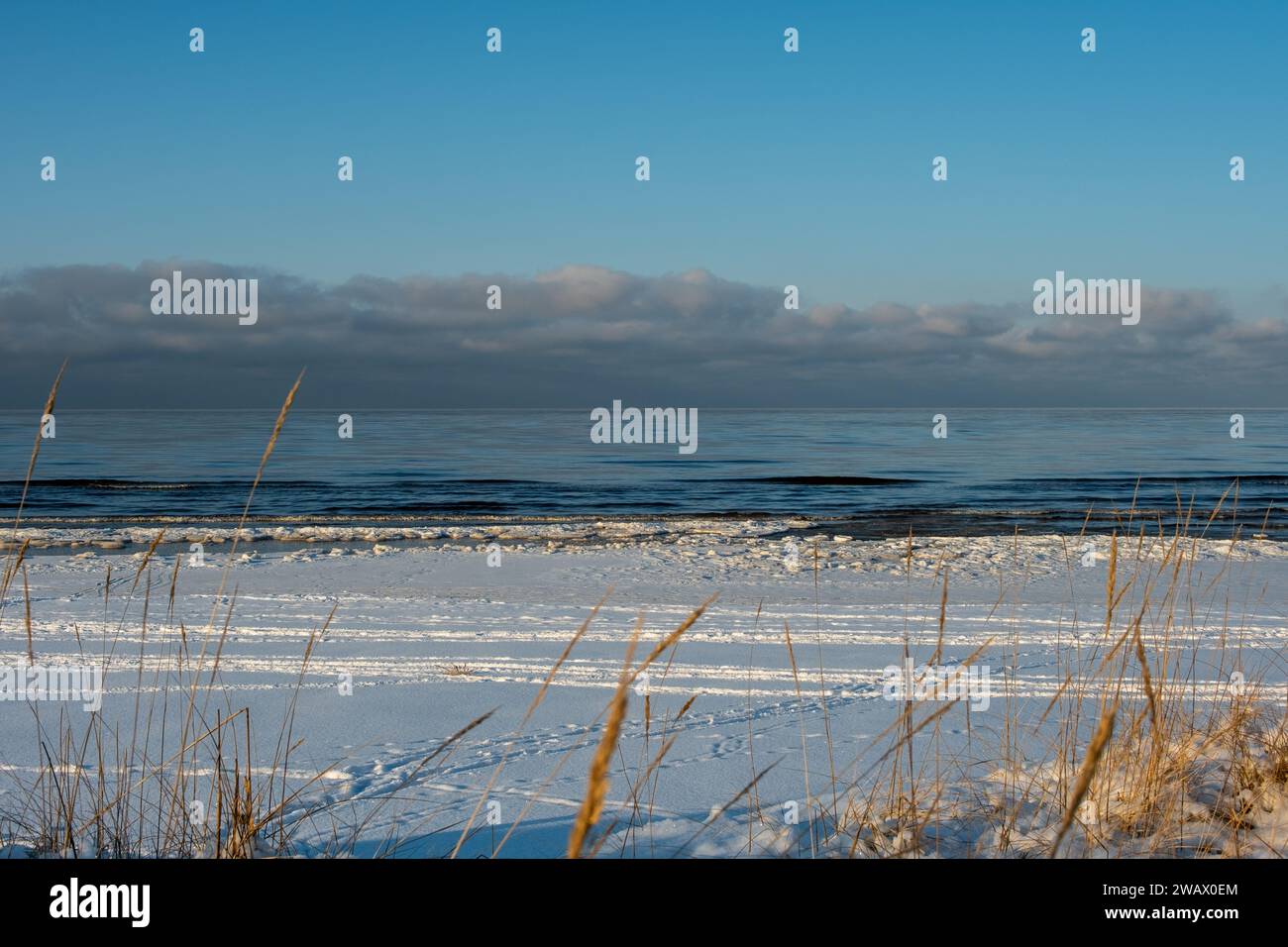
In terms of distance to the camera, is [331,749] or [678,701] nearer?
[331,749]

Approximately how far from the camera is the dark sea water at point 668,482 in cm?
1912

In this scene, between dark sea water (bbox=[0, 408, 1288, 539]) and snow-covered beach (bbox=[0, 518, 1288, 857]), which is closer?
snow-covered beach (bbox=[0, 518, 1288, 857])

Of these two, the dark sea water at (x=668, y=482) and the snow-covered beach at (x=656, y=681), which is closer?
the snow-covered beach at (x=656, y=681)

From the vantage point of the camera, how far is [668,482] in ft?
84.8

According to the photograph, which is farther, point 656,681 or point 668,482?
point 668,482

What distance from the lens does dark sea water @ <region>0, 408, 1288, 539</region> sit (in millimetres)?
19125

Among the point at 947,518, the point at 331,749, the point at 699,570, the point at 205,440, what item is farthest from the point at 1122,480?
the point at 205,440

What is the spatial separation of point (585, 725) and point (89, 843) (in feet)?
8.16

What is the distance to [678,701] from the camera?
17.6 feet
